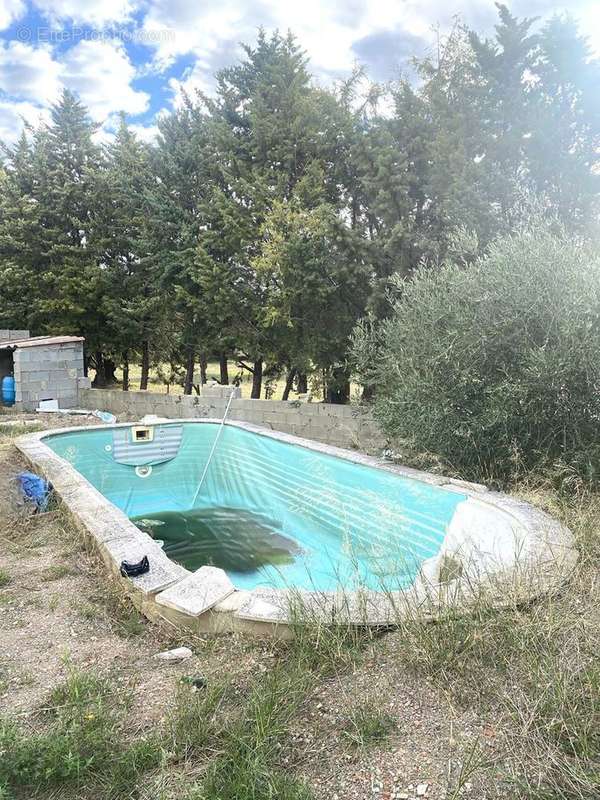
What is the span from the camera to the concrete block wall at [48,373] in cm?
1126

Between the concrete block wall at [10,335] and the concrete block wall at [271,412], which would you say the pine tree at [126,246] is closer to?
the concrete block wall at [10,335]

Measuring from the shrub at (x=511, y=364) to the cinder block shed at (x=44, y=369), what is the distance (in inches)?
343

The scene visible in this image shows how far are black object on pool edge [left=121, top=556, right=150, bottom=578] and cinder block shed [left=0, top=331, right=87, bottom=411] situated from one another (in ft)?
31.0

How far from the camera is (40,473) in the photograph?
6145mm

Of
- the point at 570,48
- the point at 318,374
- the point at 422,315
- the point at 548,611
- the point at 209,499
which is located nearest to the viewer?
the point at 548,611

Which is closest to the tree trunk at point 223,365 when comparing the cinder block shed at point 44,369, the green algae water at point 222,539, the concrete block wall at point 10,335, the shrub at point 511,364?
the cinder block shed at point 44,369

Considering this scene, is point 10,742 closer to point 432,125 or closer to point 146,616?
point 146,616

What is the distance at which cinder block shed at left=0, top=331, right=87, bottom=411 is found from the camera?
11.2 m

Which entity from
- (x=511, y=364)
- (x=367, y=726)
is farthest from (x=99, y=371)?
(x=367, y=726)

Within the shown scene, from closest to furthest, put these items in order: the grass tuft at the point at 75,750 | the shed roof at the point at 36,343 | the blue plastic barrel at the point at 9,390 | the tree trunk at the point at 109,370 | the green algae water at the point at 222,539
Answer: the grass tuft at the point at 75,750, the green algae water at the point at 222,539, the shed roof at the point at 36,343, the blue plastic barrel at the point at 9,390, the tree trunk at the point at 109,370

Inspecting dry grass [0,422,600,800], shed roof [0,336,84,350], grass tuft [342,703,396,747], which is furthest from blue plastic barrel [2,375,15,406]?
grass tuft [342,703,396,747]

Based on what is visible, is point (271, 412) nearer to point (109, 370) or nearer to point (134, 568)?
point (134, 568)

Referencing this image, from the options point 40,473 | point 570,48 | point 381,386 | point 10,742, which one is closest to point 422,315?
point 381,386

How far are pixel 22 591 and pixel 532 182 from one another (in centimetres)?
1017
